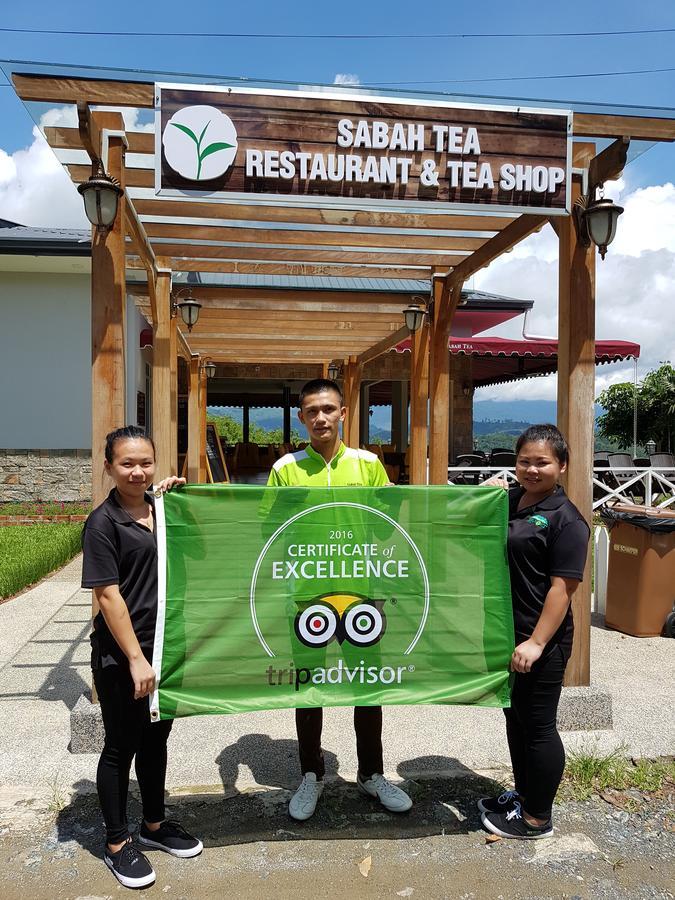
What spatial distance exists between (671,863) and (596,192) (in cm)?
347

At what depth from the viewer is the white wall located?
13.4 m

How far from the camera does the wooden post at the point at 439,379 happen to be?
23.6 feet

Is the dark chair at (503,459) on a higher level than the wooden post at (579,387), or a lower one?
lower

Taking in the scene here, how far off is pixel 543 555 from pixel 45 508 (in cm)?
1149

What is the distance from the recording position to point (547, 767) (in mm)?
2807

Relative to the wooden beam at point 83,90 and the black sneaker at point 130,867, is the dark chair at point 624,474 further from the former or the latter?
the black sneaker at point 130,867

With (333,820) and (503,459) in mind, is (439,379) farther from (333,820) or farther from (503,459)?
(503,459)

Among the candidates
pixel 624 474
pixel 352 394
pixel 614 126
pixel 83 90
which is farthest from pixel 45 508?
pixel 614 126

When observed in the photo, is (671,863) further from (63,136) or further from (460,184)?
(63,136)

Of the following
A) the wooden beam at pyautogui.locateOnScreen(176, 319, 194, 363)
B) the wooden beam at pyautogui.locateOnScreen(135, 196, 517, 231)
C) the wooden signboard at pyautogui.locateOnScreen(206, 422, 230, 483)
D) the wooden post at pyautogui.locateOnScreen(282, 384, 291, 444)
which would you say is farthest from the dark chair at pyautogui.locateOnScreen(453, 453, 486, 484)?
the wooden post at pyautogui.locateOnScreen(282, 384, 291, 444)

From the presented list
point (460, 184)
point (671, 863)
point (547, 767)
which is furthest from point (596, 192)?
point (671, 863)

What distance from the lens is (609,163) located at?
4102 mm

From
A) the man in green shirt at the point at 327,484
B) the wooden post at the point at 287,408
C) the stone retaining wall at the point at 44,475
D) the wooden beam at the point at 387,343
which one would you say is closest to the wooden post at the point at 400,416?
the wooden post at the point at 287,408

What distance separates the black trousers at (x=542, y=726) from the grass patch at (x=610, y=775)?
0.59 meters
